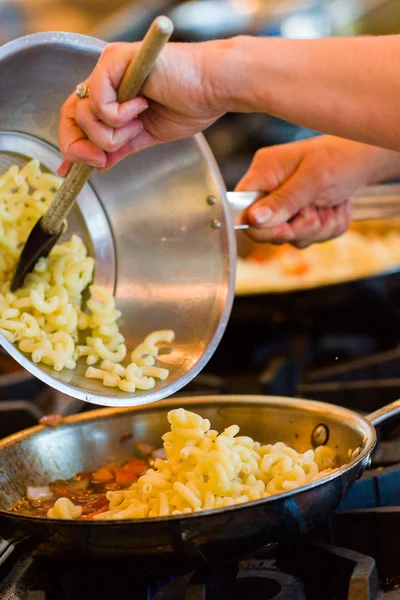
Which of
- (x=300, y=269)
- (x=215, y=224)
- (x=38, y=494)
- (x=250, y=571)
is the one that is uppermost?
(x=300, y=269)

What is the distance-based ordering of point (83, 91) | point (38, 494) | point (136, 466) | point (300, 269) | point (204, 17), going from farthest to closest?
1. point (204, 17)
2. point (300, 269)
3. point (136, 466)
4. point (38, 494)
5. point (83, 91)

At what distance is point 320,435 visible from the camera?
1263 mm

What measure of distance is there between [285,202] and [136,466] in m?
0.61

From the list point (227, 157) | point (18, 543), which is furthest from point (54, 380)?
point (227, 157)

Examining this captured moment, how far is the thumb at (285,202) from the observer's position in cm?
151

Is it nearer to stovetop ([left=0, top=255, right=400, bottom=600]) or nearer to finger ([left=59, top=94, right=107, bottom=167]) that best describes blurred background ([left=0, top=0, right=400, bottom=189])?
stovetop ([left=0, top=255, right=400, bottom=600])

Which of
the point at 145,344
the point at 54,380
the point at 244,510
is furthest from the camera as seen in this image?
the point at 145,344

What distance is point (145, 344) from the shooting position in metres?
1.36

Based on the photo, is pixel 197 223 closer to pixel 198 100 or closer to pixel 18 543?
pixel 198 100

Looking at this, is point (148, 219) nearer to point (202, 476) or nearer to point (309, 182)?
point (309, 182)

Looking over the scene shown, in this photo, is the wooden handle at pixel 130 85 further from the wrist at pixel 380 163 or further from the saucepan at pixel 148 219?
the wrist at pixel 380 163

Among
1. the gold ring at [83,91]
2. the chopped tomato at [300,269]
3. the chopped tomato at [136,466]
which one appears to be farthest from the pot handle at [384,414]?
the chopped tomato at [300,269]

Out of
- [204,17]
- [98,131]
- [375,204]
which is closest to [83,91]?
[98,131]

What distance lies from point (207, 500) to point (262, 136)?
13.0 feet
